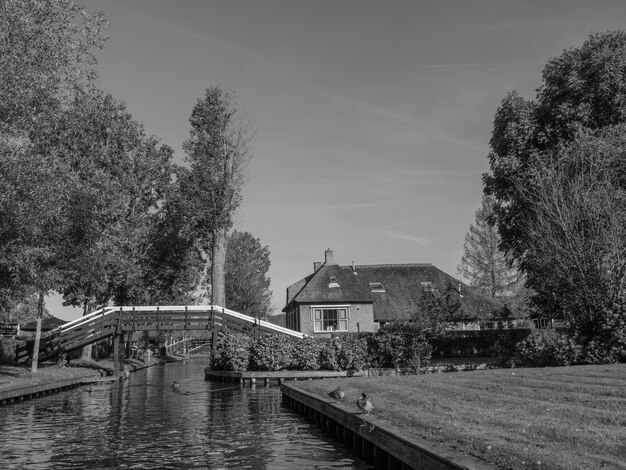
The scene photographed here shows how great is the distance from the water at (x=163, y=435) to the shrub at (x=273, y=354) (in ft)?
22.9

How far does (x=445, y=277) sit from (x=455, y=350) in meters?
20.0

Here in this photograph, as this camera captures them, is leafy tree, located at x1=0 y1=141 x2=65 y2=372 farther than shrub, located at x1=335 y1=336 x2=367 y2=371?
No

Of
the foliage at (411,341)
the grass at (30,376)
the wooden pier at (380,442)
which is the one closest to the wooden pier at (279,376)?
the foliage at (411,341)

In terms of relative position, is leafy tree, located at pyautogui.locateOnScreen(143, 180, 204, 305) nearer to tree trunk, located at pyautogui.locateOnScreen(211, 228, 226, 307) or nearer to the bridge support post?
tree trunk, located at pyautogui.locateOnScreen(211, 228, 226, 307)

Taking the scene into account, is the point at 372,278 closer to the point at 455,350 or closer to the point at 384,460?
the point at 455,350

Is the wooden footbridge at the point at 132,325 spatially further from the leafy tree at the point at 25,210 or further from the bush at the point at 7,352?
the leafy tree at the point at 25,210

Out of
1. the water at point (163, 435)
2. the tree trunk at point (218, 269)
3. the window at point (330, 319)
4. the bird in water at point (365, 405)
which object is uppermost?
the tree trunk at point (218, 269)

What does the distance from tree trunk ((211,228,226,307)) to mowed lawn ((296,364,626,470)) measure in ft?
77.4

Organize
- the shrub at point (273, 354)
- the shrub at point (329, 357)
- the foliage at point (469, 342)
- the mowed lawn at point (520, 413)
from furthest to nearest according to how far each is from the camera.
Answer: the foliage at point (469, 342), the shrub at point (273, 354), the shrub at point (329, 357), the mowed lawn at point (520, 413)

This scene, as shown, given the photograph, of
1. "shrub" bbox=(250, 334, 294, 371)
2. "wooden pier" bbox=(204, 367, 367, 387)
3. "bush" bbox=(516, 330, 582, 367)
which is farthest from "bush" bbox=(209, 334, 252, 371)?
"bush" bbox=(516, 330, 582, 367)

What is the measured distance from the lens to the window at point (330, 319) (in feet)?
184

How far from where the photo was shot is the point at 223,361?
35750 mm

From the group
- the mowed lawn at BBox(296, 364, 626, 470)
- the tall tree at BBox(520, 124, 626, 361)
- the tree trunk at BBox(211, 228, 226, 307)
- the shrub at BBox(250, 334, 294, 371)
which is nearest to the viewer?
the mowed lawn at BBox(296, 364, 626, 470)

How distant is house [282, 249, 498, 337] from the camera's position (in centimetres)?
5597
